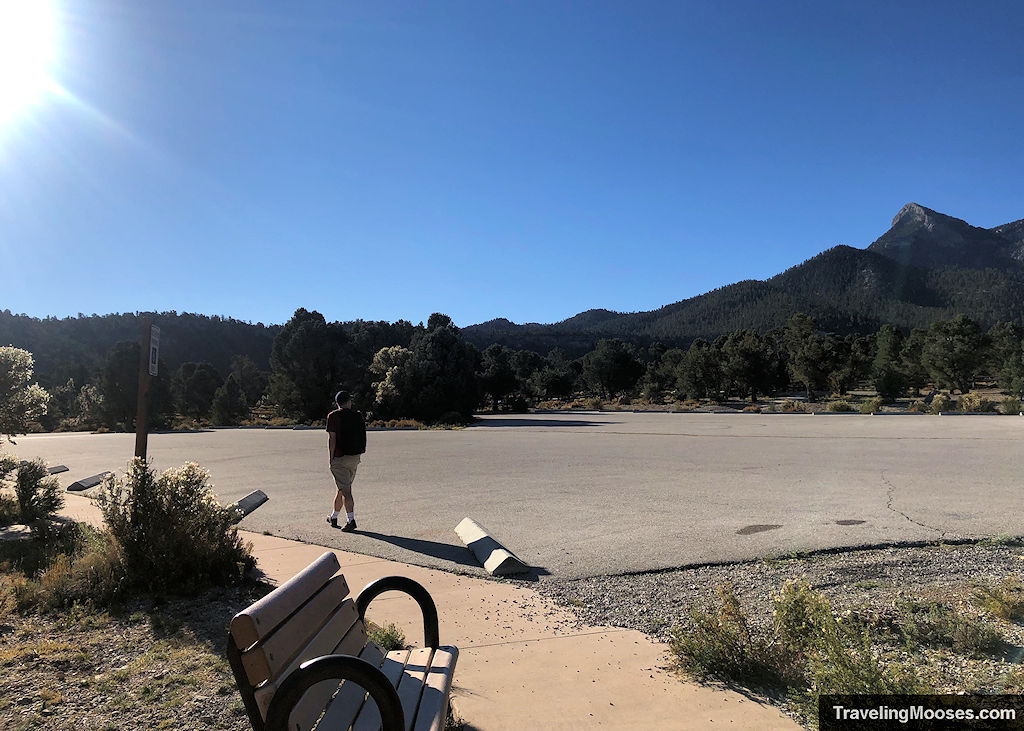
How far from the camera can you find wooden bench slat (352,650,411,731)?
7.53 feet

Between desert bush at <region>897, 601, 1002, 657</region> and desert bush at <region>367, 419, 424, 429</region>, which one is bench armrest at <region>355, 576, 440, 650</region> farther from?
desert bush at <region>367, 419, 424, 429</region>

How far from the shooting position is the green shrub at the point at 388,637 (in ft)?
12.3

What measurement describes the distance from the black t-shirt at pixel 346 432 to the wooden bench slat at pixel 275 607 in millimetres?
4966

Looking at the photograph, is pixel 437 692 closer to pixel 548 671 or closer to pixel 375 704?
pixel 375 704

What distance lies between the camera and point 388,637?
3.83m

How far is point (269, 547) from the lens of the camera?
263 inches

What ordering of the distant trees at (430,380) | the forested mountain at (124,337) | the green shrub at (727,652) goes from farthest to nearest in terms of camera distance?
1. the forested mountain at (124,337)
2. the distant trees at (430,380)
3. the green shrub at (727,652)

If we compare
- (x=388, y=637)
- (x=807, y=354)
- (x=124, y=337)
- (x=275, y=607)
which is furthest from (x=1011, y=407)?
(x=124, y=337)

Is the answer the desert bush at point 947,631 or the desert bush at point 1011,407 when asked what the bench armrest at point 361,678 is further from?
the desert bush at point 1011,407

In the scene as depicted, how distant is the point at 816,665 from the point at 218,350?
400ft

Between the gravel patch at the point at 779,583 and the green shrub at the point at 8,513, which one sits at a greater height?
the gravel patch at the point at 779,583

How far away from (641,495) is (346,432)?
16.0ft

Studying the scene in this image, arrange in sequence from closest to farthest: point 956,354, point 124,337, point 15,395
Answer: point 15,395 < point 956,354 < point 124,337

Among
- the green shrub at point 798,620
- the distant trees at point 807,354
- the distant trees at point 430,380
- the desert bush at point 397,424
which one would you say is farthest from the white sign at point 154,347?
the distant trees at point 807,354
